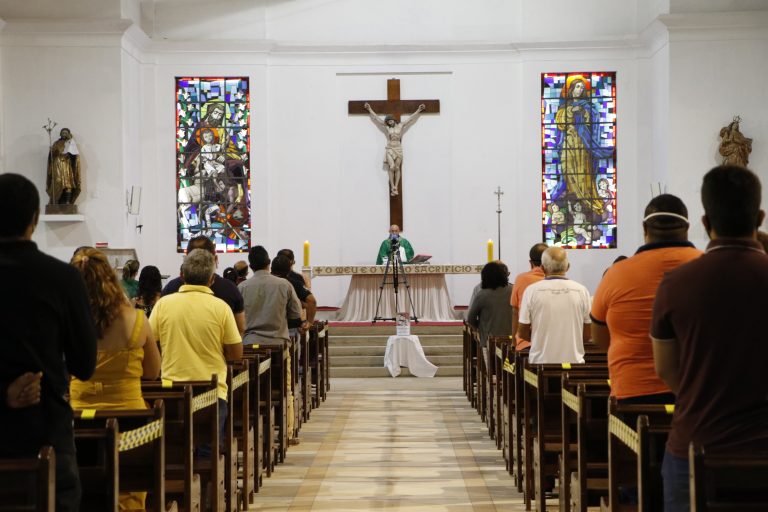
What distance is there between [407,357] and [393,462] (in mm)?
6509

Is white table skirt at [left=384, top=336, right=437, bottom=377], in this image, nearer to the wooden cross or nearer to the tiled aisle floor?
the tiled aisle floor

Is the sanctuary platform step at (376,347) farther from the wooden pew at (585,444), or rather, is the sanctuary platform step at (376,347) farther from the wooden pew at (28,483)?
the wooden pew at (28,483)

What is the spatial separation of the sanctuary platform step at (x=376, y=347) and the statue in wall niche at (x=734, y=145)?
5.54 meters

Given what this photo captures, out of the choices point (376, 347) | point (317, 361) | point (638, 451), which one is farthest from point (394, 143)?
point (638, 451)

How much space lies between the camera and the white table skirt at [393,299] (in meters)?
17.3

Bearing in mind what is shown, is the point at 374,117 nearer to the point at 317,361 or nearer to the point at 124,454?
the point at 317,361

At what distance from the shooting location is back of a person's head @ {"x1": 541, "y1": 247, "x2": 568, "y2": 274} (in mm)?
6852

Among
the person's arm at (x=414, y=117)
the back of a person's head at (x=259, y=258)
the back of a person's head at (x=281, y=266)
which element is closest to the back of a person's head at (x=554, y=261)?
the back of a person's head at (x=259, y=258)

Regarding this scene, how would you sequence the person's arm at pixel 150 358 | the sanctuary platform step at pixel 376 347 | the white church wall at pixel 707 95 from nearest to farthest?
the person's arm at pixel 150 358
the sanctuary platform step at pixel 376 347
the white church wall at pixel 707 95

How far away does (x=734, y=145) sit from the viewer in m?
17.6

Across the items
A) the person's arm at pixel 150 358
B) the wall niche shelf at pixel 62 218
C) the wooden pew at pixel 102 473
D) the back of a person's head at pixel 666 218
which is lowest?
the wooden pew at pixel 102 473

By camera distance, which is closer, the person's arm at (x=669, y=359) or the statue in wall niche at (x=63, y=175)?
the person's arm at (x=669, y=359)

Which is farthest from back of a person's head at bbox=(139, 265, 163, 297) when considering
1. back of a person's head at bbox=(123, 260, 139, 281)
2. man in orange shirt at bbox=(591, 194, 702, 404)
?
man in orange shirt at bbox=(591, 194, 702, 404)

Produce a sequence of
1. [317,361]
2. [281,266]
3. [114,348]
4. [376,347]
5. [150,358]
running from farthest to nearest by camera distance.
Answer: [376,347]
[317,361]
[281,266]
[150,358]
[114,348]
